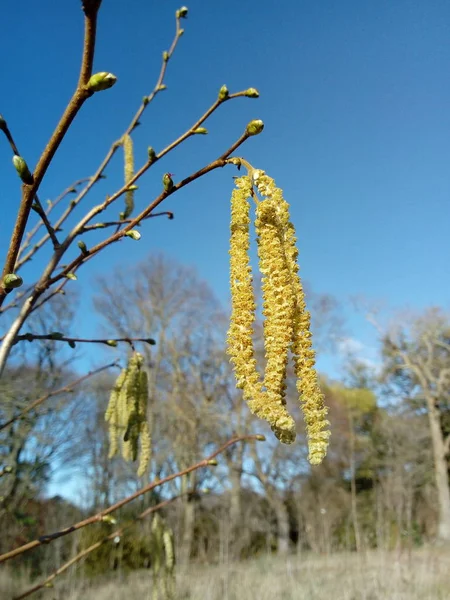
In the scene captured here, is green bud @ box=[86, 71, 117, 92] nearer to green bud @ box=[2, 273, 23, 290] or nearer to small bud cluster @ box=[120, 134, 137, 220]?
green bud @ box=[2, 273, 23, 290]

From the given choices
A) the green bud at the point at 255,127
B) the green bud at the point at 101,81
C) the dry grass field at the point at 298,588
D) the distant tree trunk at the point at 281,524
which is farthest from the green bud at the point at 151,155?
the distant tree trunk at the point at 281,524

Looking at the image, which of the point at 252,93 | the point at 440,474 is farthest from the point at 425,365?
the point at 252,93

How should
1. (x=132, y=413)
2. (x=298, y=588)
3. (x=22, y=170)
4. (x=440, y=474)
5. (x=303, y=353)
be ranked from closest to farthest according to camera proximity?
(x=22, y=170) → (x=303, y=353) → (x=132, y=413) → (x=298, y=588) → (x=440, y=474)

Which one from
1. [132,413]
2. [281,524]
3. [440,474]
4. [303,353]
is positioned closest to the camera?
[303,353]

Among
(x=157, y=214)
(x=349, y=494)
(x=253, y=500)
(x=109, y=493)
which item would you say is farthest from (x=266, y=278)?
(x=349, y=494)

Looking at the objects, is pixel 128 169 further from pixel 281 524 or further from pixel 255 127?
pixel 281 524

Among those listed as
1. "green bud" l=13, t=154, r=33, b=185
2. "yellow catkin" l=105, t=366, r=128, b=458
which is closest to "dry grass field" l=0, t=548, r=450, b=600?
"yellow catkin" l=105, t=366, r=128, b=458
